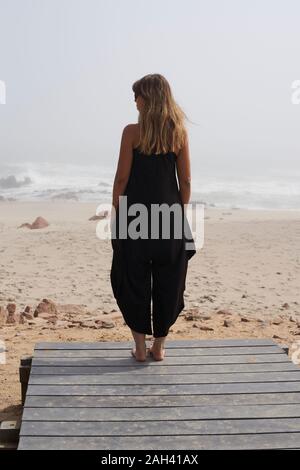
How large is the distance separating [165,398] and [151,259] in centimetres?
99

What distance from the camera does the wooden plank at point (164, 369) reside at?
461 centimetres

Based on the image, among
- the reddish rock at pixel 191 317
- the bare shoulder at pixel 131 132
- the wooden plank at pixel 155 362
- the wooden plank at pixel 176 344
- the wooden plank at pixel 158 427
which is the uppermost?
the bare shoulder at pixel 131 132

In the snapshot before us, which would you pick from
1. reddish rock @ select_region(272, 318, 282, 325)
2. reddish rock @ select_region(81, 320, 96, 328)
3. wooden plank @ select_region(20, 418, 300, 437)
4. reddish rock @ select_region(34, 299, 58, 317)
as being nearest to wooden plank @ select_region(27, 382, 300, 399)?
wooden plank @ select_region(20, 418, 300, 437)

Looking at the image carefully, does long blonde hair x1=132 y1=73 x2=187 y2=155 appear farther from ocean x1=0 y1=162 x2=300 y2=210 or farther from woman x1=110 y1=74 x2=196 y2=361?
ocean x1=0 y1=162 x2=300 y2=210

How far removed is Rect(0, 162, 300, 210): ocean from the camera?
33.2 m

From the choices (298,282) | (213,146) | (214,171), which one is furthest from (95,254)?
(213,146)

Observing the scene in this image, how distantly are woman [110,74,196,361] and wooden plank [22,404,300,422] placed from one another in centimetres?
87

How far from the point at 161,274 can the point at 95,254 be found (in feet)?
29.5

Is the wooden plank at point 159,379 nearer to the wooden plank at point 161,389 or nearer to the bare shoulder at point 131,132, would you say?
the wooden plank at point 161,389

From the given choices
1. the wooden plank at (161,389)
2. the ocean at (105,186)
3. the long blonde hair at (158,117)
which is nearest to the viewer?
the wooden plank at (161,389)

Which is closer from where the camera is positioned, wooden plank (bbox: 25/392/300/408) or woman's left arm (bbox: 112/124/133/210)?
wooden plank (bbox: 25/392/300/408)

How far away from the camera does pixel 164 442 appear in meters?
3.59

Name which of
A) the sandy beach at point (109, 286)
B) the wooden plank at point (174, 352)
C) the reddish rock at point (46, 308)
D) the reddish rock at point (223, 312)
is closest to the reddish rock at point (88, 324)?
the sandy beach at point (109, 286)
